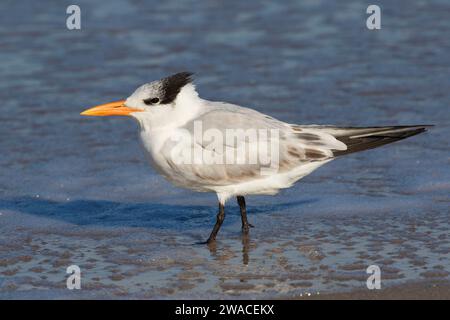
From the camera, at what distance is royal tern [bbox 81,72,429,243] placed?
5.92 metres

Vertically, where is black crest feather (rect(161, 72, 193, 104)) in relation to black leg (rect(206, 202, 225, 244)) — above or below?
above

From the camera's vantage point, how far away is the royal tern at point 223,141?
5918 millimetres

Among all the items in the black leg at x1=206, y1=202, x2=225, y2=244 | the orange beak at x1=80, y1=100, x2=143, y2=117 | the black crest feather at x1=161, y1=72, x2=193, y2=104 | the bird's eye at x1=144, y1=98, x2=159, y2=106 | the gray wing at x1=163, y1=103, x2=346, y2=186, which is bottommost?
the black leg at x1=206, y1=202, x2=225, y2=244

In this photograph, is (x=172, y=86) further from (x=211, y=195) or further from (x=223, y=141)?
(x=211, y=195)

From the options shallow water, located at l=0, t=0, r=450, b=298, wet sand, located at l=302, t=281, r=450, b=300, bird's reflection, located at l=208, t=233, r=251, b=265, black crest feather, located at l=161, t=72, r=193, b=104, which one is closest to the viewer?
wet sand, located at l=302, t=281, r=450, b=300

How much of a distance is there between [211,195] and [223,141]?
1170 millimetres

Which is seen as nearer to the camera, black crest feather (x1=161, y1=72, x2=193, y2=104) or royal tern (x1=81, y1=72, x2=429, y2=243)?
royal tern (x1=81, y1=72, x2=429, y2=243)

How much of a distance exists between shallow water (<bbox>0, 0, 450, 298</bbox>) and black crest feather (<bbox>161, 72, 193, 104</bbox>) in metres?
0.88

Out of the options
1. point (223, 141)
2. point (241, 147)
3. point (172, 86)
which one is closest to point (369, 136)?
point (241, 147)

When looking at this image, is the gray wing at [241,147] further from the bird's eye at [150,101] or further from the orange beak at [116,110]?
the orange beak at [116,110]

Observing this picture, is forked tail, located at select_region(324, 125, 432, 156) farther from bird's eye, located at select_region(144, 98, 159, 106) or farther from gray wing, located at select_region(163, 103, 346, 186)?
bird's eye, located at select_region(144, 98, 159, 106)

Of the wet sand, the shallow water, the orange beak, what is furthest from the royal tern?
the wet sand
